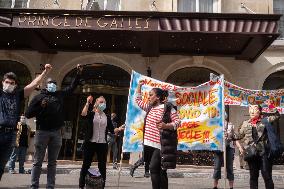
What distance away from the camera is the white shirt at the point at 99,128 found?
22.0 feet

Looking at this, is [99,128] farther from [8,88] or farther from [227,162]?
[227,162]

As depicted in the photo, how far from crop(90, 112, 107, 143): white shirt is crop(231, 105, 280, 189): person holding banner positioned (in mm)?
2483

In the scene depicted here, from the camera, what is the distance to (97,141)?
263 inches

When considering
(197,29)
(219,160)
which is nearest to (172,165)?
(219,160)

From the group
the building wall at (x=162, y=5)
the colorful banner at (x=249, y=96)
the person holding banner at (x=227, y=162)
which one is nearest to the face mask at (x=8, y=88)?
the person holding banner at (x=227, y=162)

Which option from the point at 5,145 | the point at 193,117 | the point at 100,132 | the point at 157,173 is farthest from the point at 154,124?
the point at 193,117

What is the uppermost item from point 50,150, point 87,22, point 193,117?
point 87,22

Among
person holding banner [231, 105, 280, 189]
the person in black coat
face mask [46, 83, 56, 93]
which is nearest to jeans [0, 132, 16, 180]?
face mask [46, 83, 56, 93]

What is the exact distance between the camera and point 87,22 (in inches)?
479

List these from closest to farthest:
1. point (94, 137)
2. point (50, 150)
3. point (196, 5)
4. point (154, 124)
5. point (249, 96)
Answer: point (154, 124), point (50, 150), point (94, 137), point (249, 96), point (196, 5)

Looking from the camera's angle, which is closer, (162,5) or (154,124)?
(154,124)

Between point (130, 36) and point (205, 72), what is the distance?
13.0 feet

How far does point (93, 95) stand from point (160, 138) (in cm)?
983

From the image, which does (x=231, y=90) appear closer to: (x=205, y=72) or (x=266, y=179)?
(x=266, y=179)
